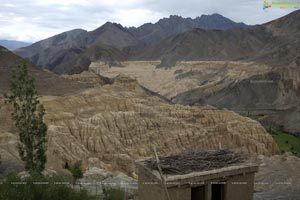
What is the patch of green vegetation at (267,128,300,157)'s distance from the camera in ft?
159

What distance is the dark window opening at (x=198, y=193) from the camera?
1284cm

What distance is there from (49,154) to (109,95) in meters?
12.9

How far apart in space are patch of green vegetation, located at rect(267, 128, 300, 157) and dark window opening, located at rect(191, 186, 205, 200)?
3537cm

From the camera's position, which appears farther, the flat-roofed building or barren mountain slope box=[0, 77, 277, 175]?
barren mountain slope box=[0, 77, 277, 175]

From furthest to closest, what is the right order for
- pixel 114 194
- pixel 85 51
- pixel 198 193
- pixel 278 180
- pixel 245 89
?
1. pixel 85 51
2. pixel 245 89
3. pixel 278 180
4. pixel 114 194
5. pixel 198 193

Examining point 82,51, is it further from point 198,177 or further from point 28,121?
point 198,177

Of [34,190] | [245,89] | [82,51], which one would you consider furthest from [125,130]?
[82,51]

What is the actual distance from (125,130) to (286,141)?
27076mm

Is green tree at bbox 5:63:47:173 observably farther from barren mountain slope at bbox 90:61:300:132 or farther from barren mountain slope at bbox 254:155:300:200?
barren mountain slope at bbox 90:61:300:132

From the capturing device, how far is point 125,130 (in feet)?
114

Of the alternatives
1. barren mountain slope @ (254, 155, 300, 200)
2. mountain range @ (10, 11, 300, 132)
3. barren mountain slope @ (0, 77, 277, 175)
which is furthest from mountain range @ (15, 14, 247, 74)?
barren mountain slope @ (254, 155, 300, 200)

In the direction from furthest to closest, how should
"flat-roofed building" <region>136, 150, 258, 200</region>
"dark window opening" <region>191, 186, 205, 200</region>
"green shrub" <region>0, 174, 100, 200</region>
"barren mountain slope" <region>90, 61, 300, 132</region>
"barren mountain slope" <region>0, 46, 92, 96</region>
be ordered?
"barren mountain slope" <region>90, 61, 300, 132</region>, "barren mountain slope" <region>0, 46, 92, 96</region>, "dark window opening" <region>191, 186, 205, 200</region>, "flat-roofed building" <region>136, 150, 258, 200</region>, "green shrub" <region>0, 174, 100, 200</region>

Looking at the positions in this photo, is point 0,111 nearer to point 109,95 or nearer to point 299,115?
point 109,95

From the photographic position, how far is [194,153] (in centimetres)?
1428
